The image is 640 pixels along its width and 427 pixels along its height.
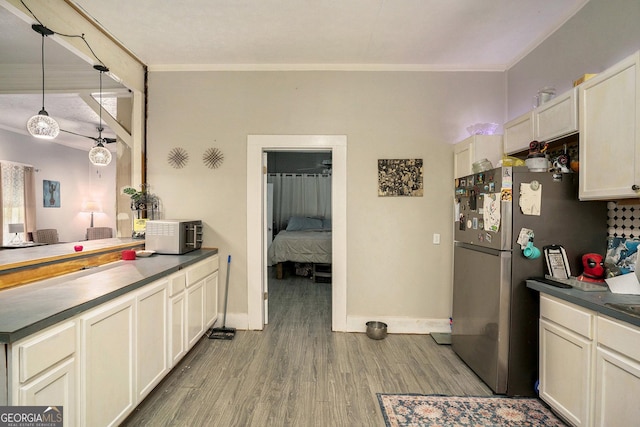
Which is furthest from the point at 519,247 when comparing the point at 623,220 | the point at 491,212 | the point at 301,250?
the point at 301,250

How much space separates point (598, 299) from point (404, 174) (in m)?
1.93

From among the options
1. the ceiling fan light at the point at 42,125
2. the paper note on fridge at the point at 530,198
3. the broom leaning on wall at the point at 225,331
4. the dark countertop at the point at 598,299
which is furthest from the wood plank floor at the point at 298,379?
the ceiling fan light at the point at 42,125

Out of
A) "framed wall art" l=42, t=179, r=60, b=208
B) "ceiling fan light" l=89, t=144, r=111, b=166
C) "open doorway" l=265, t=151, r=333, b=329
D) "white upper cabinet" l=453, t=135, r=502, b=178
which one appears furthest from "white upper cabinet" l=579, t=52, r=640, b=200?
"framed wall art" l=42, t=179, r=60, b=208

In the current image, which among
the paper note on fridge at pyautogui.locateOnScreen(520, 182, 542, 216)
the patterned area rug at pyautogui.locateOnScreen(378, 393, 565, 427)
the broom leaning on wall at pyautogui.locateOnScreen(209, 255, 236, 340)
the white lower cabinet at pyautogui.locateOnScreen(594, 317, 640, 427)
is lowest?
the patterned area rug at pyautogui.locateOnScreen(378, 393, 565, 427)

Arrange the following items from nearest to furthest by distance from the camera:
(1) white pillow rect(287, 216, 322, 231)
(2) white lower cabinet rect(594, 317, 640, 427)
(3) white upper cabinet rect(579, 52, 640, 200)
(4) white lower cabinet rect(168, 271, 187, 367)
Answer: (2) white lower cabinet rect(594, 317, 640, 427), (3) white upper cabinet rect(579, 52, 640, 200), (4) white lower cabinet rect(168, 271, 187, 367), (1) white pillow rect(287, 216, 322, 231)

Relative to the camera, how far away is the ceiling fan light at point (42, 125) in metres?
2.48

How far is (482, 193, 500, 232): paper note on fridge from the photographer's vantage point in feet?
6.93

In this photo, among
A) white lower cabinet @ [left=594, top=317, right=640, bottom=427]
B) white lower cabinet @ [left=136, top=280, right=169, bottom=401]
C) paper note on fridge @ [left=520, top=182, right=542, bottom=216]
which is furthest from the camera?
paper note on fridge @ [left=520, top=182, right=542, bottom=216]

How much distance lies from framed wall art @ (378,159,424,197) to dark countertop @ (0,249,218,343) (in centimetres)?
220

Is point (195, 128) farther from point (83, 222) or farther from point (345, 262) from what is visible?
point (83, 222)

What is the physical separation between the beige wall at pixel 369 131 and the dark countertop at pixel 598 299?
55.6 inches

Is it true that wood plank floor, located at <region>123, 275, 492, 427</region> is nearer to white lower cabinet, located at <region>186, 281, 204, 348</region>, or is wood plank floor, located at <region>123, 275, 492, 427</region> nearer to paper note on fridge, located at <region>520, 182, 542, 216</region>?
white lower cabinet, located at <region>186, 281, 204, 348</region>

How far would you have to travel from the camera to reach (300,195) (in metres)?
7.54

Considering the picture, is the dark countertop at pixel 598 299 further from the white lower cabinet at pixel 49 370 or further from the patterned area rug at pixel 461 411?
the white lower cabinet at pixel 49 370
